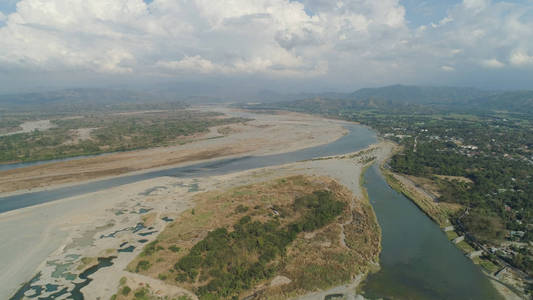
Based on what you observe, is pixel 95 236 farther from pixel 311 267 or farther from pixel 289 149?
pixel 289 149

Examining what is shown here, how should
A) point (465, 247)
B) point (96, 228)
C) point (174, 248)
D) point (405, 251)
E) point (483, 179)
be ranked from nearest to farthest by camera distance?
1. point (174, 248)
2. point (405, 251)
3. point (465, 247)
4. point (96, 228)
5. point (483, 179)

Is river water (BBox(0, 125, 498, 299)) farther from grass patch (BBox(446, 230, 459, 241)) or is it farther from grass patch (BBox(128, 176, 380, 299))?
grass patch (BBox(128, 176, 380, 299))

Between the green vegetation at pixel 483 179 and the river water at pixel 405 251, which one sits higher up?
the green vegetation at pixel 483 179

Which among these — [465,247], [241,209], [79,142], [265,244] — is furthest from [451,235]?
[79,142]

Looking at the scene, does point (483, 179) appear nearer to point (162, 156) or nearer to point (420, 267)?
point (420, 267)

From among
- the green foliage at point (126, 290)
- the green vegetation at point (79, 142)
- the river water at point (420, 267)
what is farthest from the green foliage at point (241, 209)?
the green vegetation at point (79, 142)

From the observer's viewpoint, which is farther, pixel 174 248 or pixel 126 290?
pixel 174 248

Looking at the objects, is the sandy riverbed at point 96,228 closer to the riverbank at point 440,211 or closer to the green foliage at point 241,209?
the green foliage at point 241,209
